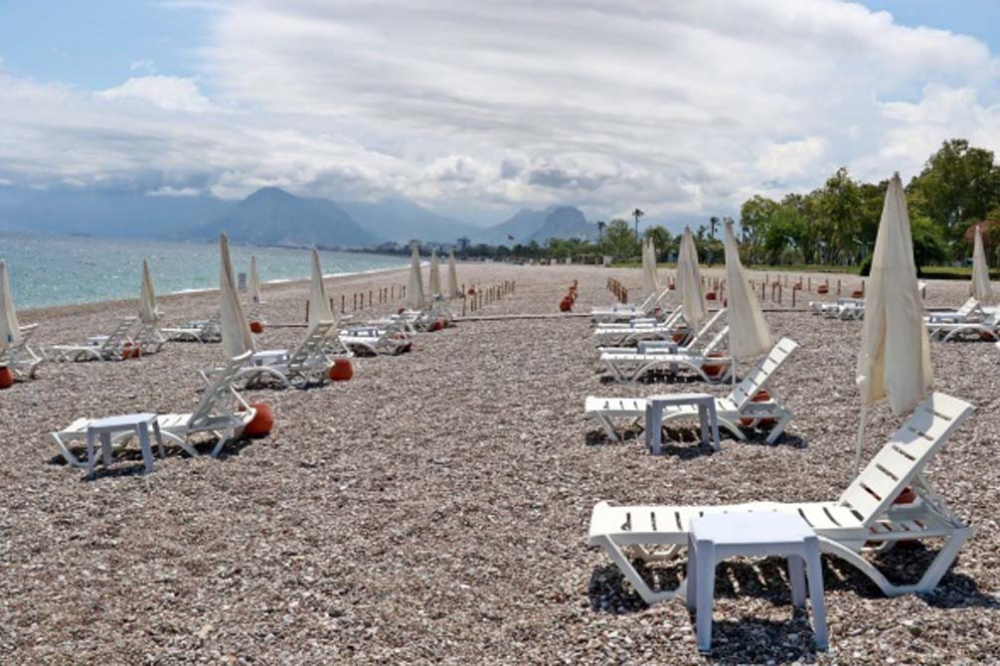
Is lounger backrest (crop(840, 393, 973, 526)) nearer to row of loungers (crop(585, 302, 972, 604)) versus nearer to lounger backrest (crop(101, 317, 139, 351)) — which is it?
row of loungers (crop(585, 302, 972, 604))

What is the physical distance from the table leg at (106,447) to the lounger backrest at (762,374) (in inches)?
229

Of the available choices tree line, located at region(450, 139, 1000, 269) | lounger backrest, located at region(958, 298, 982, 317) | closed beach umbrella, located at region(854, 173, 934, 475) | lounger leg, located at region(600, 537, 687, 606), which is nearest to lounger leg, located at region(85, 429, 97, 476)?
lounger leg, located at region(600, 537, 687, 606)

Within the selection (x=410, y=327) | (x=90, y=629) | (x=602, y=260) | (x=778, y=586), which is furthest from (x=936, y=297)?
(x=602, y=260)

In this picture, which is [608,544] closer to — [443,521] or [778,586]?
[778,586]

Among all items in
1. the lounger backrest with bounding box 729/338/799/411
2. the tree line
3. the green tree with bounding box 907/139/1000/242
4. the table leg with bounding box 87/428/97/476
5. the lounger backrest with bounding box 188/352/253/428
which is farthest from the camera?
the green tree with bounding box 907/139/1000/242

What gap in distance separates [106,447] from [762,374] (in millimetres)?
6148

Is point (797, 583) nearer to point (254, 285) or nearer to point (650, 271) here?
point (650, 271)

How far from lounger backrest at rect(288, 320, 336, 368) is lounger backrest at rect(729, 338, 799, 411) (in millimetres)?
6627

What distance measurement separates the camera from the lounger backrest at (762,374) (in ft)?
27.7

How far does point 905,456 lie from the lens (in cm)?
500

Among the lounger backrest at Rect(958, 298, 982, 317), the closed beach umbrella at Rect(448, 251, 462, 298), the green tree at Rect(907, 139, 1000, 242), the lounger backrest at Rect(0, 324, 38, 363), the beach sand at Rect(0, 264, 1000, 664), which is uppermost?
the green tree at Rect(907, 139, 1000, 242)

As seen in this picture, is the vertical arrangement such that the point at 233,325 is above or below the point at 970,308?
above

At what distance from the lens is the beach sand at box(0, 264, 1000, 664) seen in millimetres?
4328

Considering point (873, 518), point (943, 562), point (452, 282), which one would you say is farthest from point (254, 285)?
point (943, 562)
